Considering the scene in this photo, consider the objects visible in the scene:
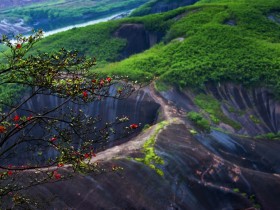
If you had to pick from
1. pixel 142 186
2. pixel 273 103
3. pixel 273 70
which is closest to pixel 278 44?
pixel 273 70

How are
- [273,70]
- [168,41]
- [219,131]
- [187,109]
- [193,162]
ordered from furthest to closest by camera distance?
[168,41], [273,70], [187,109], [219,131], [193,162]

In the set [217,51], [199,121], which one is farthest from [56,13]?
[199,121]

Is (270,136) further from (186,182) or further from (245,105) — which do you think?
(186,182)

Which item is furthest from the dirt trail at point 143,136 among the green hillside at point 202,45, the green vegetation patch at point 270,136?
the green vegetation patch at point 270,136

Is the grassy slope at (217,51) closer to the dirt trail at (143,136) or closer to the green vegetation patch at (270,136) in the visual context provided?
the dirt trail at (143,136)

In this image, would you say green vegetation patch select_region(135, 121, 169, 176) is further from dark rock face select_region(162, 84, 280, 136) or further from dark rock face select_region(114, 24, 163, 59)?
dark rock face select_region(114, 24, 163, 59)

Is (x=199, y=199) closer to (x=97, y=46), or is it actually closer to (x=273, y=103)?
(x=273, y=103)

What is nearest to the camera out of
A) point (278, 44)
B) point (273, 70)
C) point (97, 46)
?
point (273, 70)
